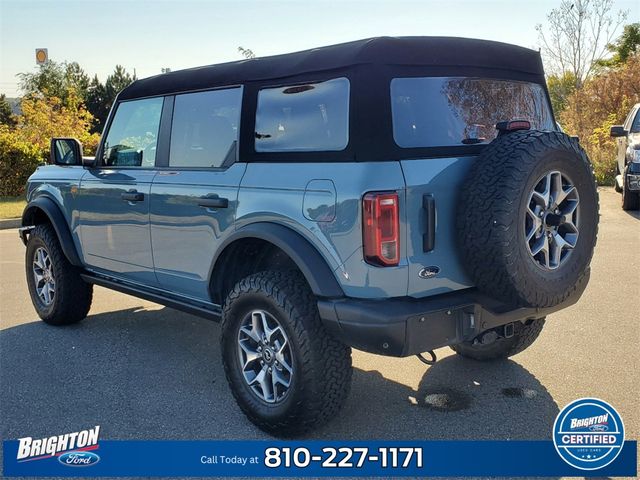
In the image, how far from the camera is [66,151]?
16.7ft

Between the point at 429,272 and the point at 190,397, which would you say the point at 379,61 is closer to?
the point at 429,272

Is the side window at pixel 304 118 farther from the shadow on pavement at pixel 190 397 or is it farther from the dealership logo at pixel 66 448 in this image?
the dealership logo at pixel 66 448

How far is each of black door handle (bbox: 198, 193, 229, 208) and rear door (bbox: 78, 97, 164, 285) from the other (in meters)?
0.66

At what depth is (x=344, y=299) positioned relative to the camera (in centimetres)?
299

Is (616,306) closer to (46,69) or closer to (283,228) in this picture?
(283,228)

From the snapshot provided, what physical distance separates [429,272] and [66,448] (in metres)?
2.07

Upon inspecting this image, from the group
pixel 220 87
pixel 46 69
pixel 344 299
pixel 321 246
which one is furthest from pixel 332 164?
pixel 46 69

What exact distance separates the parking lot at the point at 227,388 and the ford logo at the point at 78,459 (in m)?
0.19

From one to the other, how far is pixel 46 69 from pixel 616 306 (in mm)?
40830

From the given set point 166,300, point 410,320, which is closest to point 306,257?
point 410,320


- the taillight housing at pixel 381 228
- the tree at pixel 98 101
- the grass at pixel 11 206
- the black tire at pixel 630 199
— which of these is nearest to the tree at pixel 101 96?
the tree at pixel 98 101

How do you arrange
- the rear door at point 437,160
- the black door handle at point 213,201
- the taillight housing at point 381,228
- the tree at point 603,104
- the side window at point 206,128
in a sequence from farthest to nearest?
the tree at point 603,104 < the side window at point 206,128 < the black door handle at point 213,201 < the rear door at point 437,160 < the taillight housing at point 381,228

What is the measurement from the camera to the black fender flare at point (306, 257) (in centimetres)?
301

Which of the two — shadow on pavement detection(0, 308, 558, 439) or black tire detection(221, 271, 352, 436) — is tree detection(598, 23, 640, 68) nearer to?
shadow on pavement detection(0, 308, 558, 439)
